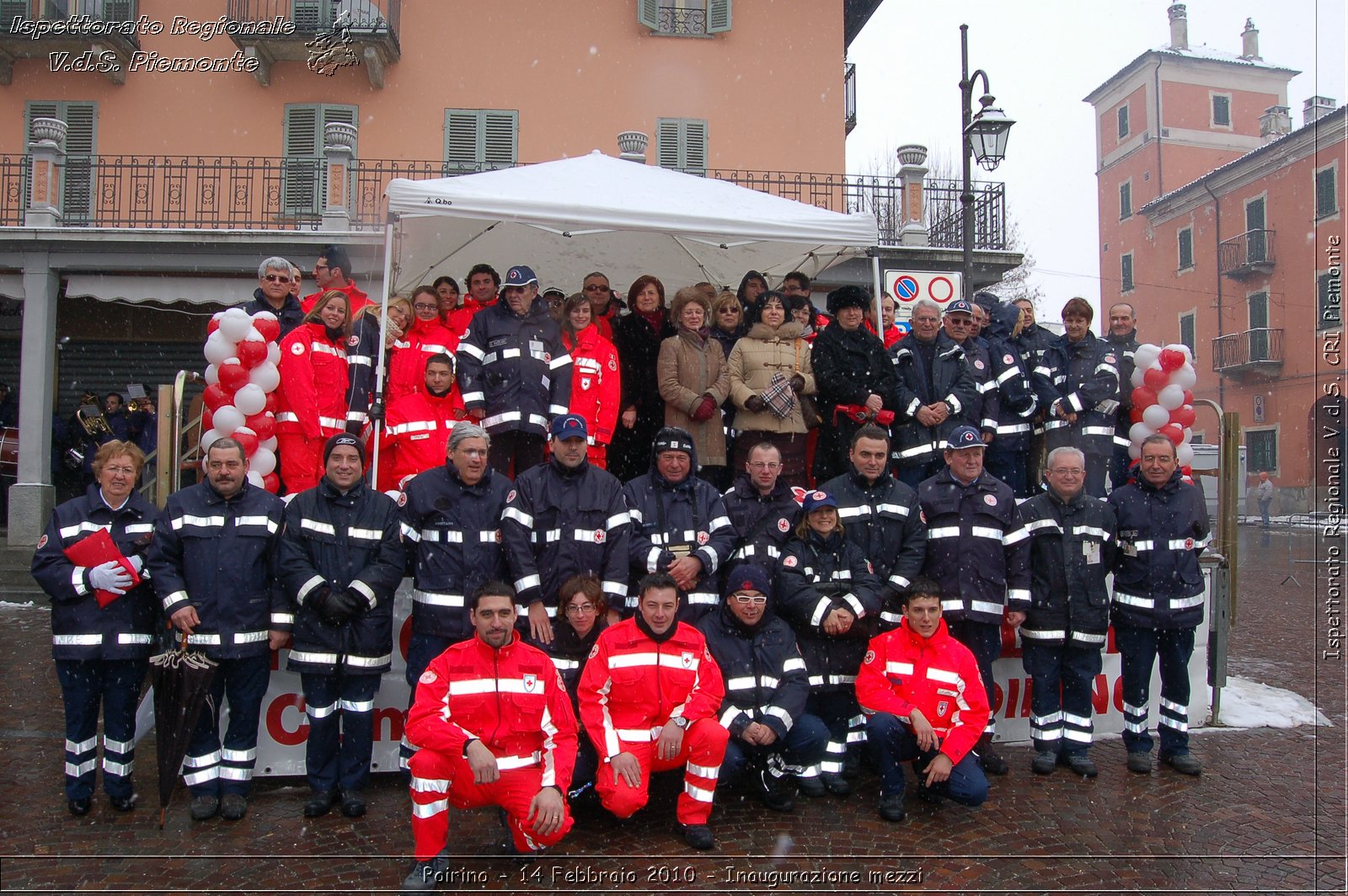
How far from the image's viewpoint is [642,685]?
5.03 m

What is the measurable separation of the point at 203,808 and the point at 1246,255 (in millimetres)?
35826

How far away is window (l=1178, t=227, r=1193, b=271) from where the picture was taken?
36250 mm

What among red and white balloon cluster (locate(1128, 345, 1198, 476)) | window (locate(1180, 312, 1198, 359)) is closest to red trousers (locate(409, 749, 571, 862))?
red and white balloon cluster (locate(1128, 345, 1198, 476))

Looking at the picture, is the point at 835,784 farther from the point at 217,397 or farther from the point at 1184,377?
the point at 217,397

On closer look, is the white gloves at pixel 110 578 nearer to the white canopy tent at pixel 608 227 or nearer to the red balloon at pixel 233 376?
the red balloon at pixel 233 376

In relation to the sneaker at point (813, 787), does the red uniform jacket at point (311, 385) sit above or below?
above

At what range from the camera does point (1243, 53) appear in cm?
3697

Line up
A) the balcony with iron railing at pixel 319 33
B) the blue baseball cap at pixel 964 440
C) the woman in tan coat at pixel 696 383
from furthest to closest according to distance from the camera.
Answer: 1. the balcony with iron railing at pixel 319 33
2. the woman in tan coat at pixel 696 383
3. the blue baseball cap at pixel 964 440

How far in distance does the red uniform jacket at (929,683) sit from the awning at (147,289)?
12691 millimetres

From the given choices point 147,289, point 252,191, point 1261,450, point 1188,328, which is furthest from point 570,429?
point 1188,328

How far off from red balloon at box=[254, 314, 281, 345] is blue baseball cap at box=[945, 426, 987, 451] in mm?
4574

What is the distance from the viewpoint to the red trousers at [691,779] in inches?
190

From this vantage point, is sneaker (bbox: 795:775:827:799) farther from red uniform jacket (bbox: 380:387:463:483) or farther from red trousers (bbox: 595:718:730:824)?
red uniform jacket (bbox: 380:387:463:483)

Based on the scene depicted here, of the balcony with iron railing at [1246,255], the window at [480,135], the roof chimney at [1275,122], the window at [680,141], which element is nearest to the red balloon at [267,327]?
the window at [480,135]
